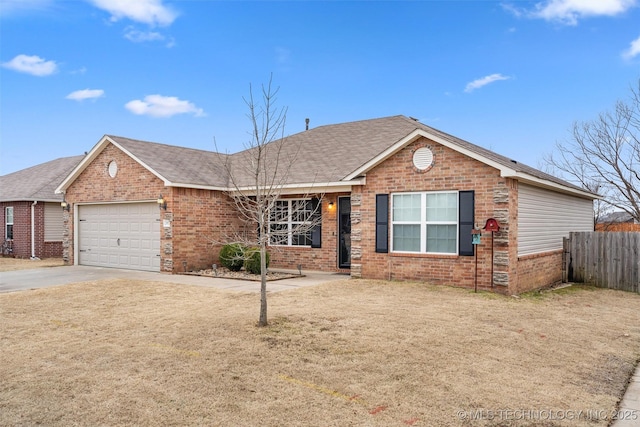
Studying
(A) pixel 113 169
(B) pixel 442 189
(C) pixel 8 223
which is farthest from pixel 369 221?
(C) pixel 8 223

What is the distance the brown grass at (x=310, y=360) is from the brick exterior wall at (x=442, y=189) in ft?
3.50

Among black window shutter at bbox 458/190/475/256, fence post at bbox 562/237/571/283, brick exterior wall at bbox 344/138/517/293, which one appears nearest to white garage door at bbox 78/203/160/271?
brick exterior wall at bbox 344/138/517/293

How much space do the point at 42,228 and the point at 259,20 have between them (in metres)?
13.6

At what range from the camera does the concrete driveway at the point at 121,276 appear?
11.2 meters

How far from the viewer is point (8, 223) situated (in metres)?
20.9

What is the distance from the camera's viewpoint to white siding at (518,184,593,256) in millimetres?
11016

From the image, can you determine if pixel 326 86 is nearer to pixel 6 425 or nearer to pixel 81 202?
pixel 81 202

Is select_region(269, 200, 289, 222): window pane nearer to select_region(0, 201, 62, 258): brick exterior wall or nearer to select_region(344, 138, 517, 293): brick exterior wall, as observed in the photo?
select_region(344, 138, 517, 293): brick exterior wall

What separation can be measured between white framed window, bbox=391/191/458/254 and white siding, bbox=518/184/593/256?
165cm

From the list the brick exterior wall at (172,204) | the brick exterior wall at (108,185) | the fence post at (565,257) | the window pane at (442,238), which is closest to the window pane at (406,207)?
the window pane at (442,238)

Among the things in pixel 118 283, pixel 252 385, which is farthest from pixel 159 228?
pixel 252 385

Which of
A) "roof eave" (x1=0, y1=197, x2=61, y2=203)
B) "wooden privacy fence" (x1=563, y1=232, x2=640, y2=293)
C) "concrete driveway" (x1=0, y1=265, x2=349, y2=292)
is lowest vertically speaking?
"concrete driveway" (x1=0, y1=265, x2=349, y2=292)

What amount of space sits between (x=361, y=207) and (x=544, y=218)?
5.26 meters

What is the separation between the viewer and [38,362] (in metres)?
5.56
